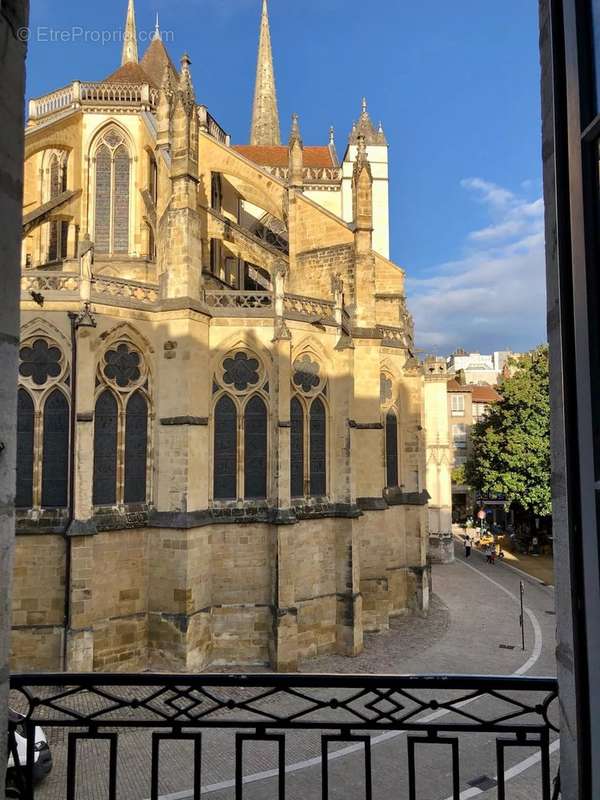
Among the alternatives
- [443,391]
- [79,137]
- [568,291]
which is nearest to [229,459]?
[79,137]

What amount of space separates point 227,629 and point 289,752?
15.2ft

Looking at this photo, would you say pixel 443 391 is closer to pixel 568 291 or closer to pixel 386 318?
pixel 386 318

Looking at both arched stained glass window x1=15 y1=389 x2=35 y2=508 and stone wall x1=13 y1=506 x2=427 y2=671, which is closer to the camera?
stone wall x1=13 y1=506 x2=427 y2=671

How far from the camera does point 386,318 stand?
22328 millimetres

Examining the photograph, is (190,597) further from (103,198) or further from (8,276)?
(103,198)

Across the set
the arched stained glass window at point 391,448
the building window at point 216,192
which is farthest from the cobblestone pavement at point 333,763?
the building window at point 216,192

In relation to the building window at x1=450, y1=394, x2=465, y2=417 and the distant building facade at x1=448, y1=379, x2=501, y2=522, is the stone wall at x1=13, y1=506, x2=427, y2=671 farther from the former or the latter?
the building window at x1=450, y1=394, x2=465, y2=417

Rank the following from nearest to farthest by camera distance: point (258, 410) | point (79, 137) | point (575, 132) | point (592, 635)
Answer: point (592, 635), point (575, 132), point (258, 410), point (79, 137)

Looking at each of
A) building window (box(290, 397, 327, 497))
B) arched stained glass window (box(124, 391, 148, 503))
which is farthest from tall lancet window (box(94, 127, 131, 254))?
building window (box(290, 397, 327, 497))

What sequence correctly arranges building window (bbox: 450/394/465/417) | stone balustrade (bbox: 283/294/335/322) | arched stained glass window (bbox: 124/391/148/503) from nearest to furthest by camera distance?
arched stained glass window (bbox: 124/391/148/503) → stone balustrade (bbox: 283/294/335/322) → building window (bbox: 450/394/465/417)

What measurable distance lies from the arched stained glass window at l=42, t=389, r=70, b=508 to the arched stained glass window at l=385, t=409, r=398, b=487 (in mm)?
11309

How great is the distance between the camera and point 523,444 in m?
31.0

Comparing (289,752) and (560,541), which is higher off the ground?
(560,541)

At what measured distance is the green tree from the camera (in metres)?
30.4
